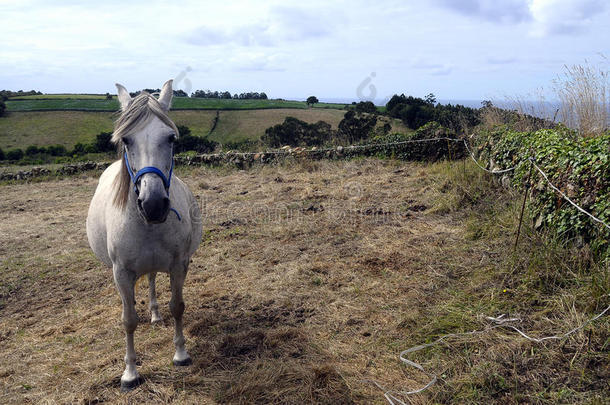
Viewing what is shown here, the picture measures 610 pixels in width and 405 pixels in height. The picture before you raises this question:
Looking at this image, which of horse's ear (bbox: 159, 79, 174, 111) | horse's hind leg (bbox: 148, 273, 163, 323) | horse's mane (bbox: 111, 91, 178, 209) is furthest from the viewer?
horse's hind leg (bbox: 148, 273, 163, 323)

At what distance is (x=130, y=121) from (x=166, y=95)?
571 mm

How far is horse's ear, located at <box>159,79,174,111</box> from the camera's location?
301 cm

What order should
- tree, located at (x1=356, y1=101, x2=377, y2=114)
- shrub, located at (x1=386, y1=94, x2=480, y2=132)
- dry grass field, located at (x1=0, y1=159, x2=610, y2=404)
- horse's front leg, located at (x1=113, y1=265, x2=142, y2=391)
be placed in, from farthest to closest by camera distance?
tree, located at (x1=356, y1=101, x2=377, y2=114) → shrub, located at (x1=386, y1=94, x2=480, y2=132) → horse's front leg, located at (x1=113, y1=265, x2=142, y2=391) → dry grass field, located at (x1=0, y1=159, x2=610, y2=404)

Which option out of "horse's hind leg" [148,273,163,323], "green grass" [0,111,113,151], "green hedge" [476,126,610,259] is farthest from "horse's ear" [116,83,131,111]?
"green grass" [0,111,113,151]

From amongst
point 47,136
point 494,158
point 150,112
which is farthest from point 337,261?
point 47,136

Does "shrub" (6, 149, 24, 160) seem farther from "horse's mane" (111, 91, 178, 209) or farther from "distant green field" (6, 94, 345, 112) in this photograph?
"horse's mane" (111, 91, 178, 209)

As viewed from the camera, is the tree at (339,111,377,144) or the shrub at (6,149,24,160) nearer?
the tree at (339,111,377,144)

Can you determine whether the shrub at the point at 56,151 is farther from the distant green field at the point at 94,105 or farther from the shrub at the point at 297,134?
the shrub at the point at 297,134

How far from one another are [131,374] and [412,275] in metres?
2.98

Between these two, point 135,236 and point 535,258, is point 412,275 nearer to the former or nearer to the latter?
point 535,258

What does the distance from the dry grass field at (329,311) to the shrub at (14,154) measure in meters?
25.1

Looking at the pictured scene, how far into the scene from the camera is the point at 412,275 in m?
4.32

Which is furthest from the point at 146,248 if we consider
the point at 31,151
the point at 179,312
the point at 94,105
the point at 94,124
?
the point at 94,105

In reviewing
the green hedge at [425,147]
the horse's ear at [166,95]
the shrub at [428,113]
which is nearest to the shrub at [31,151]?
the shrub at [428,113]
